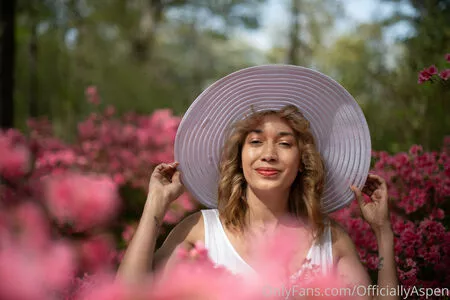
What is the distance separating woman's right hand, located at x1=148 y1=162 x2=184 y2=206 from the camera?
2121mm

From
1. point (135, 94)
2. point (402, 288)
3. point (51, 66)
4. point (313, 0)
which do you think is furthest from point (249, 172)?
point (313, 0)

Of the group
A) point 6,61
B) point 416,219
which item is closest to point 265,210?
point 416,219

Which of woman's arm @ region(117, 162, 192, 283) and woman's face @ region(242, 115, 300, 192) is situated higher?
woman's face @ region(242, 115, 300, 192)

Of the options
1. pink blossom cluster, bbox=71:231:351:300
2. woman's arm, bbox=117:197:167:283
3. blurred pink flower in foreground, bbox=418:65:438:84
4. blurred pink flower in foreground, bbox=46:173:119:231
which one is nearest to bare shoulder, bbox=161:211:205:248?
woman's arm, bbox=117:197:167:283

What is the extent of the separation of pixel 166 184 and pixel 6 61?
583cm

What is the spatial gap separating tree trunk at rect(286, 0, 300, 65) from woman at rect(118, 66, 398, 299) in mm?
14406

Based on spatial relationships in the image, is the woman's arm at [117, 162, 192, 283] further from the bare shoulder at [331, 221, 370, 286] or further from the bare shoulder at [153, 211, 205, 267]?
the bare shoulder at [331, 221, 370, 286]

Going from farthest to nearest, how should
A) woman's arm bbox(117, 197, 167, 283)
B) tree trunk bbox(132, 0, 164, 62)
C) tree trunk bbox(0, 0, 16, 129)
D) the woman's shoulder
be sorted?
tree trunk bbox(132, 0, 164, 62)
tree trunk bbox(0, 0, 16, 129)
the woman's shoulder
woman's arm bbox(117, 197, 167, 283)

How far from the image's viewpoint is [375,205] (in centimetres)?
216

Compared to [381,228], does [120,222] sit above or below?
above

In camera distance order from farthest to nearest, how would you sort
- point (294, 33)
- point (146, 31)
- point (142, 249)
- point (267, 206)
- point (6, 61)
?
1. point (294, 33)
2. point (146, 31)
3. point (6, 61)
4. point (267, 206)
5. point (142, 249)

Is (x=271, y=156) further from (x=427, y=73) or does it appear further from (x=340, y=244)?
(x=427, y=73)

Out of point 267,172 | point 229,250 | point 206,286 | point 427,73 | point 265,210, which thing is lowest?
point 206,286

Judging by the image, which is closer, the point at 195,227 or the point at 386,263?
the point at 386,263
